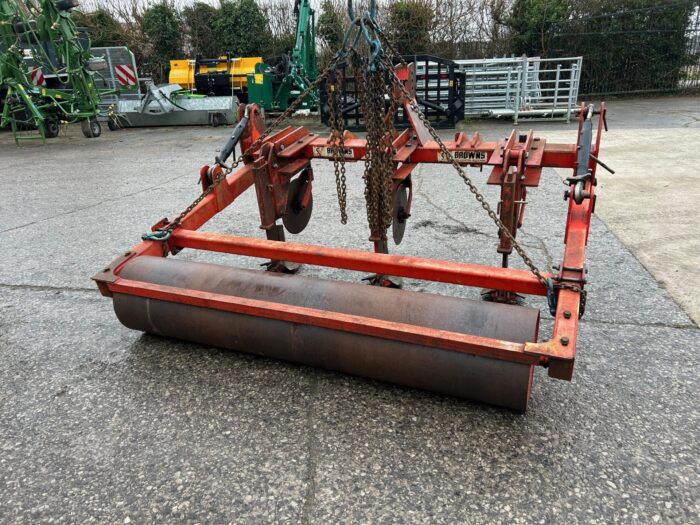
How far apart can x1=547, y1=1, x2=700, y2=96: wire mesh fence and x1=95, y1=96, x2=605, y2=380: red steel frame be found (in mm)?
13056

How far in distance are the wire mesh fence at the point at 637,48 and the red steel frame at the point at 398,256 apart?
1306 cm

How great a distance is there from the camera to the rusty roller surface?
2027 millimetres

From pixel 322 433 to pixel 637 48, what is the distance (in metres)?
15.7

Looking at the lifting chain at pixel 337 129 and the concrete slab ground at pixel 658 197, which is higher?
the lifting chain at pixel 337 129

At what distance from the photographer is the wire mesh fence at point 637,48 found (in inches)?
546

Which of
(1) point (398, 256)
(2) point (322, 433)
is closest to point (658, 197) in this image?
(1) point (398, 256)

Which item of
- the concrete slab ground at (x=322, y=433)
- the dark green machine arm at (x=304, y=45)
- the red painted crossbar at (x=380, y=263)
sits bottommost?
the concrete slab ground at (x=322, y=433)

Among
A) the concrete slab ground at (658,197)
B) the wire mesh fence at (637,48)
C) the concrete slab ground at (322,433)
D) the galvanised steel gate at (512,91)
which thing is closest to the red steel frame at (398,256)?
Result: the concrete slab ground at (322,433)

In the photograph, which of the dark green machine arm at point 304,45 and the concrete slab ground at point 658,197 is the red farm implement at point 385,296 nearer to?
the concrete slab ground at point 658,197

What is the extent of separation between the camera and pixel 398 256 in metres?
2.40

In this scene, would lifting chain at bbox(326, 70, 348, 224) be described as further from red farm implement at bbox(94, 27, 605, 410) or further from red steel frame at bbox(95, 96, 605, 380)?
red steel frame at bbox(95, 96, 605, 380)

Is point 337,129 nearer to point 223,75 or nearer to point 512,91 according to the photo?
point 512,91

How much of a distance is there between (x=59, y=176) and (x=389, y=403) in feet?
23.0

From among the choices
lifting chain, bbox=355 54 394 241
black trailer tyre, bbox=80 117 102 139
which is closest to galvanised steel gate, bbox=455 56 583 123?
black trailer tyre, bbox=80 117 102 139
